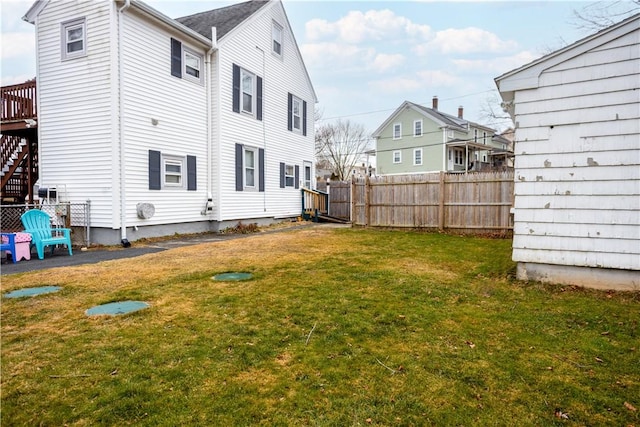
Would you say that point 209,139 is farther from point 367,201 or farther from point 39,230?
point 367,201

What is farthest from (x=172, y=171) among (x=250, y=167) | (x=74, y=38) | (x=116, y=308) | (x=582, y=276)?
(x=582, y=276)

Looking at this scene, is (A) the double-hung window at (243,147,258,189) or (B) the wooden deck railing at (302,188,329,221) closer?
(A) the double-hung window at (243,147,258,189)

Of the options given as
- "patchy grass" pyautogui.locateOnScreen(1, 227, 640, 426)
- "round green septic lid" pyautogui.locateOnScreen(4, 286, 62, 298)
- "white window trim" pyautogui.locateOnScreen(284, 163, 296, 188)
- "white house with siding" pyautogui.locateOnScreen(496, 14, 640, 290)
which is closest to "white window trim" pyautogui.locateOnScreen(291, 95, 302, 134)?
"white window trim" pyautogui.locateOnScreen(284, 163, 296, 188)

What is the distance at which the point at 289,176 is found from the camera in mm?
16203

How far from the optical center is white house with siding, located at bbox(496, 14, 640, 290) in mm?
4762

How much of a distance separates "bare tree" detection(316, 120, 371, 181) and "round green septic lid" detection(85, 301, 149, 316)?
35.4m

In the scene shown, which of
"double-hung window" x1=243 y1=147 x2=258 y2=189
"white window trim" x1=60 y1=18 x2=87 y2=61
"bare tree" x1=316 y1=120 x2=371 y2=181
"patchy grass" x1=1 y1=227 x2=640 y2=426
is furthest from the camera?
"bare tree" x1=316 y1=120 x2=371 y2=181

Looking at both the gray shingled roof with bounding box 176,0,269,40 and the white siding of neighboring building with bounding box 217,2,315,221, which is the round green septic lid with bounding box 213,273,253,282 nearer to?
the white siding of neighboring building with bounding box 217,2,315,221

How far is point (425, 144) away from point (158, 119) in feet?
80.8

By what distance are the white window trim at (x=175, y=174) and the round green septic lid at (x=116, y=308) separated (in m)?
6.62

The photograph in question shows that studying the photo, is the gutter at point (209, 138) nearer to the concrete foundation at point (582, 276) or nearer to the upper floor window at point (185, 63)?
the upper floor window at point (185, 63)

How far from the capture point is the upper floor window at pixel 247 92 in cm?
1270

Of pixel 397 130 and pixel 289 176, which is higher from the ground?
pixel 397 130

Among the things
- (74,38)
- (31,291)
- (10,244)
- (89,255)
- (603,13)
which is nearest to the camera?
(31,291)
